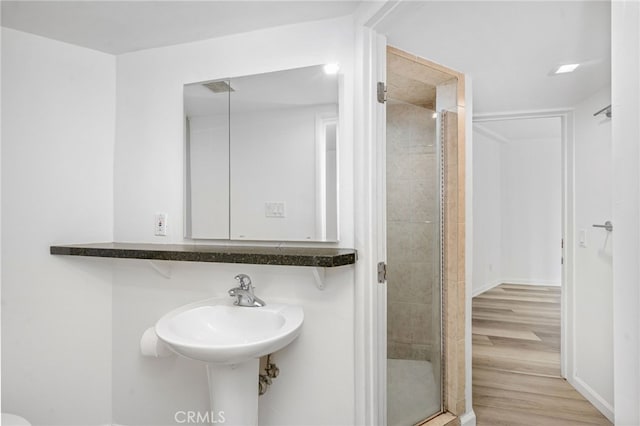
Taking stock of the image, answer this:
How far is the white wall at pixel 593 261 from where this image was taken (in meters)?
2.39

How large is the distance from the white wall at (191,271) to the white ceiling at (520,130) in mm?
3822

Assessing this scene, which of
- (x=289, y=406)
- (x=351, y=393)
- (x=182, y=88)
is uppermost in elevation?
(x=182, y=88)

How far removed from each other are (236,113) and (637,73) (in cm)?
157

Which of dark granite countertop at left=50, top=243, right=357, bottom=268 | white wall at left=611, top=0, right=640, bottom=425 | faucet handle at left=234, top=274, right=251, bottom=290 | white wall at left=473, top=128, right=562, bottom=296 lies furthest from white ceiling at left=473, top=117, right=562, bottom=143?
white wall at left=611, top=0, right=640, bottom=425

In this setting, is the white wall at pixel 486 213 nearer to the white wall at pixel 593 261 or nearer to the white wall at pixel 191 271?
the white wall at pixel 593 261

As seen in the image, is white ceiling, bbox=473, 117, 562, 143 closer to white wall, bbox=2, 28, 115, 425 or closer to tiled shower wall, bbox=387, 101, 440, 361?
tiled shower wall, bbox=387, 101, 440, 361

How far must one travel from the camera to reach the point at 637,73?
583 mm

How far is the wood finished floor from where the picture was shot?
2.35 m

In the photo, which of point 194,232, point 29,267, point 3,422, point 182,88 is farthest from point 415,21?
point 3,422

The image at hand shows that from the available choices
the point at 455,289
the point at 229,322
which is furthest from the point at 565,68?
the point at 229,322

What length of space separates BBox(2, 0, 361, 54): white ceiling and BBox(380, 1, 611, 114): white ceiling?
1.37ft

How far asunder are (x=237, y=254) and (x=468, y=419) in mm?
1719

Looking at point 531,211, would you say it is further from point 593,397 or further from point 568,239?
point 593,397

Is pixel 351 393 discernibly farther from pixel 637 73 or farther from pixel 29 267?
pixel 29 267
